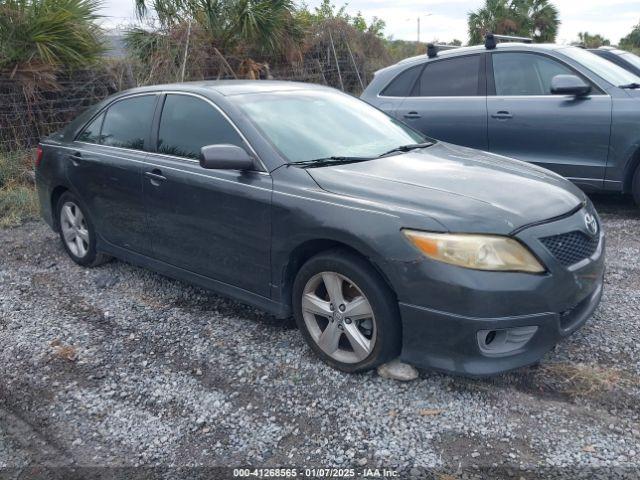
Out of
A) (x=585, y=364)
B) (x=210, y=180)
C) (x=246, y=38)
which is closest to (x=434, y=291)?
(x=585, y=364)

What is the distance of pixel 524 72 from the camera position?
6680 millimetres

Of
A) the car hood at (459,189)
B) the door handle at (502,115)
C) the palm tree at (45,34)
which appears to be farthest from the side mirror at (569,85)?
the palm tree at (45,34)

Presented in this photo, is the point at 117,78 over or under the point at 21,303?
over

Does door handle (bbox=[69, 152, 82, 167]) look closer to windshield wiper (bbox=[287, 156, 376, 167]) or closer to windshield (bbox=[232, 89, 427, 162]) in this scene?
windshield (bbox=[232, 89, 427, 162])

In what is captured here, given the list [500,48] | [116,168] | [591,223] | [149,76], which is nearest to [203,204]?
[116,168]

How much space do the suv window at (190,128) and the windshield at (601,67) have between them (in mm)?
4007

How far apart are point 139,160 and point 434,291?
8.04 feet

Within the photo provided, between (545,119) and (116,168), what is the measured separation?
4.11m

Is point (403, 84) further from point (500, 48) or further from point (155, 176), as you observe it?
point (155, 176)

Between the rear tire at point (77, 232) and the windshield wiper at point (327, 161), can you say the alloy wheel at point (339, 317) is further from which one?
the rear tire at point (77, 232)

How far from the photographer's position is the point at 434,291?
3045 mm

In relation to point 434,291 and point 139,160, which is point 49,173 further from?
point 434,291

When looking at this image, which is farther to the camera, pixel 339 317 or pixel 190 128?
pixel 190 128

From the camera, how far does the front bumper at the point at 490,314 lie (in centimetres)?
301
